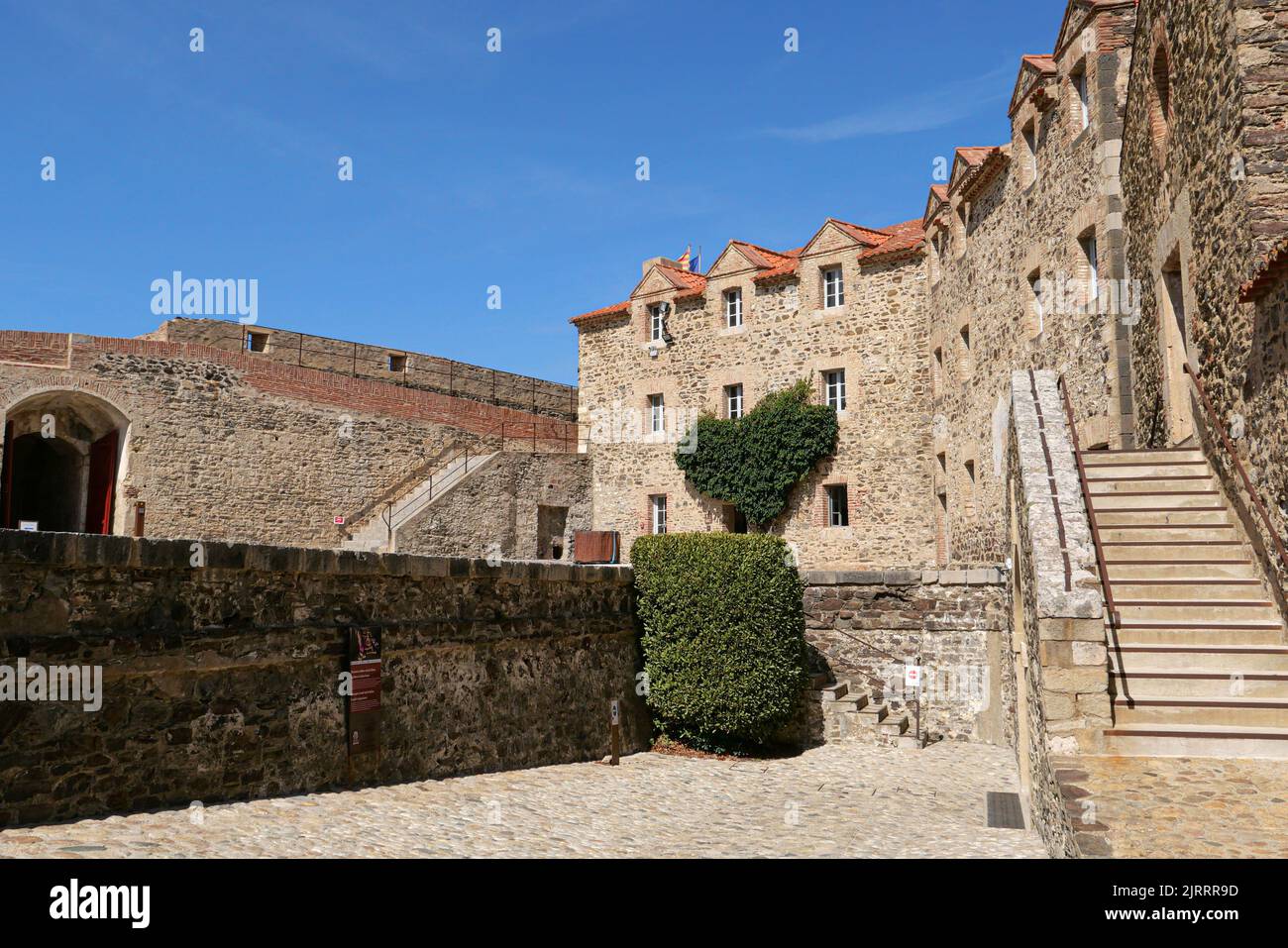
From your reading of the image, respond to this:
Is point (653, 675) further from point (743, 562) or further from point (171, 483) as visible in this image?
point (171, 483)

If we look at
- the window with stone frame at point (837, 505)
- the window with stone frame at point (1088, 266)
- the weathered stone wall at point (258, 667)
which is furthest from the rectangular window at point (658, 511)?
the window with stone frame at point (1088, 266)

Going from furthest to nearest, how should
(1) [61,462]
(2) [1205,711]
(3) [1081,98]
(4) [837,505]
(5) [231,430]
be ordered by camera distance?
(4) [837,505] → (5) [231,430] → (1) [61,462] → (3) [1081,98] → (2) [1205,711]

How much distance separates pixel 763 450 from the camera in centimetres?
2377

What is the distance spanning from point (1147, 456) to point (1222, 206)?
8.88 feet

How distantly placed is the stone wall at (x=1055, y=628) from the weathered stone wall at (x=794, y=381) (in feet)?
41.5

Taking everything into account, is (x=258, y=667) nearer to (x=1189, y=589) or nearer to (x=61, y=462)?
(x=1189, y=589)

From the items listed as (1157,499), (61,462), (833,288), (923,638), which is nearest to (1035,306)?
(923,638)

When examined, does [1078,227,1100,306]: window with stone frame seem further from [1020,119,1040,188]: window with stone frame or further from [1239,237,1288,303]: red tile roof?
[1239,237,1288,303]: red tile roof

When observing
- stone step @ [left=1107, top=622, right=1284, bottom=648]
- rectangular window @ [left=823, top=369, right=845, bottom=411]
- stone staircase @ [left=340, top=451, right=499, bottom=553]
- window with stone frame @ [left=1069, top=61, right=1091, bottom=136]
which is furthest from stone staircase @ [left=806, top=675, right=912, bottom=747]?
stone staircase @ [left=340, top=451, right=499, bottom=553]

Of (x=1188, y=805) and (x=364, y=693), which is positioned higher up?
(x=364, y=693)

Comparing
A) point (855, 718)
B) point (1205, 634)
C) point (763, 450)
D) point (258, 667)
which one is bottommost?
point (855, 718)

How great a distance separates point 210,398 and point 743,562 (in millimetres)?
12711

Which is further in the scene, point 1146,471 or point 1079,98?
point 1079,98

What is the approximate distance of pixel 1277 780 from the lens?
20.1ft
